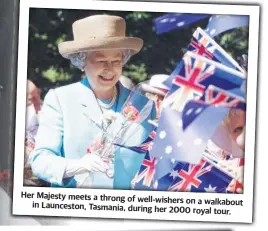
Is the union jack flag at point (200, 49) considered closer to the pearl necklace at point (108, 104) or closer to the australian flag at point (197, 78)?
the australian flag at point (197, 78)

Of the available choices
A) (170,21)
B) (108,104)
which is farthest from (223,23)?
(108,104)

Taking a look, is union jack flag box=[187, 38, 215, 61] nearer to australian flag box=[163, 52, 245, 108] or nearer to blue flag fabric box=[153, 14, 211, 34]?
australian flag box=[163, 52, 245, 108]

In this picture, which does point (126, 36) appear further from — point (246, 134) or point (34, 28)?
point (246, 134)

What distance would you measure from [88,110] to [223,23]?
94 cm

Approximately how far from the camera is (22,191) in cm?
428

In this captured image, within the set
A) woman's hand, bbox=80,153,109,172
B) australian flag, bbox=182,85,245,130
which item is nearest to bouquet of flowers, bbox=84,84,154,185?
woman's hand, bbox=80,153,109,172

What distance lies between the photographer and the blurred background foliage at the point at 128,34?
4.22 meters

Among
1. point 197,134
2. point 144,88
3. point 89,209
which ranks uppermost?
point 144,88

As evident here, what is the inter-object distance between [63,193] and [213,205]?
2.92 ft

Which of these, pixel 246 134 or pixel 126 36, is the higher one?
pixel 126 36

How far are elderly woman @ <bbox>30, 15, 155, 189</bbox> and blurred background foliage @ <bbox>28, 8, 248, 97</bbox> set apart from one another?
0.13 feet

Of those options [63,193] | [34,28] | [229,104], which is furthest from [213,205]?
[34,28]

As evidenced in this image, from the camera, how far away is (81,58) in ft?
13.9

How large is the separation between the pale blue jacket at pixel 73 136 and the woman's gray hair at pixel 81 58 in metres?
0.09
